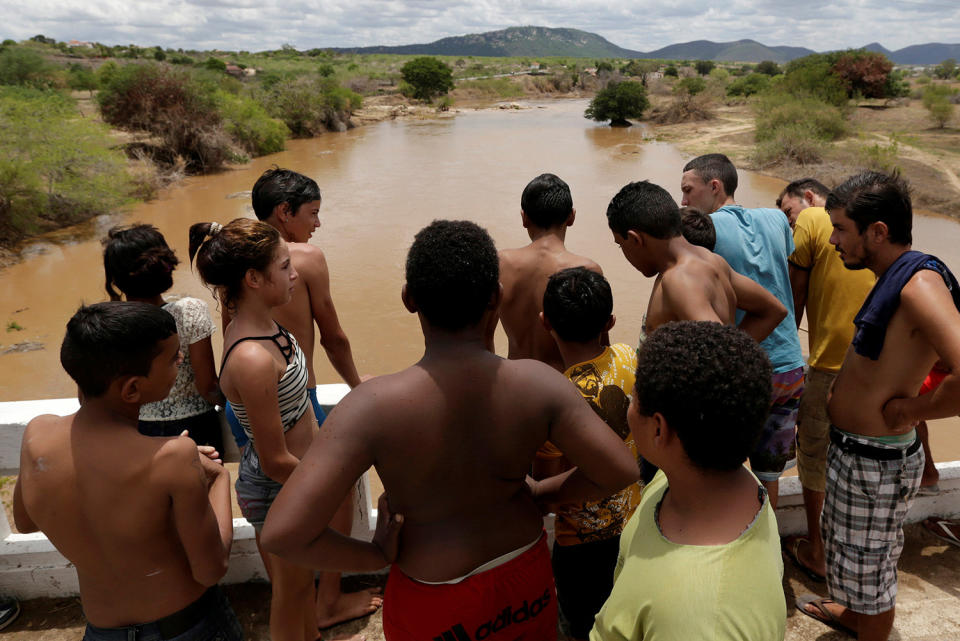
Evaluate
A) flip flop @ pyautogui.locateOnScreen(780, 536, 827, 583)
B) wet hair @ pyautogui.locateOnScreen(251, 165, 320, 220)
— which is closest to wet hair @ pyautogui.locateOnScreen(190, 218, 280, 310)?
wet hair @ pyautogui.locateOnScreen(251, 165, 320, 220)

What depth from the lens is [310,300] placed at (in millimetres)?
2877

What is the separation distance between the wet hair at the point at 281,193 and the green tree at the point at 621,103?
30470 millimetres

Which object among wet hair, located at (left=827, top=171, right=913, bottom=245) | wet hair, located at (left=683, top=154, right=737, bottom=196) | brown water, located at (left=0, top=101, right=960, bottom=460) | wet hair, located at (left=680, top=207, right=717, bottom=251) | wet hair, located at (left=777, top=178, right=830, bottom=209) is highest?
wet hair, located at (left=827, top=171, right=913, bottom=245)

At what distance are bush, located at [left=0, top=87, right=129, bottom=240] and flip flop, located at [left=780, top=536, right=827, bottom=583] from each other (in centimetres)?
1225

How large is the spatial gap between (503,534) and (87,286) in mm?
10240

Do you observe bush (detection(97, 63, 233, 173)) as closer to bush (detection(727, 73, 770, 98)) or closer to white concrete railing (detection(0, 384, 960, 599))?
white concrete railing (detection(0, 384, 960, 599))

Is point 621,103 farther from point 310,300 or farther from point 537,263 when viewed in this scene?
point 310,300

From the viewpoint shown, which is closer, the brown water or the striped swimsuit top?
the striped swimsuit top

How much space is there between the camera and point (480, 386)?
1443 mm

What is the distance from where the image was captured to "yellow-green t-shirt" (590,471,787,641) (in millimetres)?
1161

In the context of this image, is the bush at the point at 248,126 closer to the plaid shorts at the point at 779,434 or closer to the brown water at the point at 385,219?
the brown water at the point at 385,219

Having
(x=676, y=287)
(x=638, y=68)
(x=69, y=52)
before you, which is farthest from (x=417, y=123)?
(x=69, y=52)

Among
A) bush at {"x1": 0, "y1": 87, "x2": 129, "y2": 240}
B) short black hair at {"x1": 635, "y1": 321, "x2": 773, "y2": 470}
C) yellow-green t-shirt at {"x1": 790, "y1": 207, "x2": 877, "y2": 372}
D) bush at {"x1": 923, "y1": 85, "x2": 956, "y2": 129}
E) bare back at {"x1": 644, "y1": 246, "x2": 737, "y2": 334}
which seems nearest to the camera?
short black hair at {"x1": 635, "y1": 321, "x2": 773, "y2": 470}

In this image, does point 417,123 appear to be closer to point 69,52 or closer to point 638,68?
point 638,68
